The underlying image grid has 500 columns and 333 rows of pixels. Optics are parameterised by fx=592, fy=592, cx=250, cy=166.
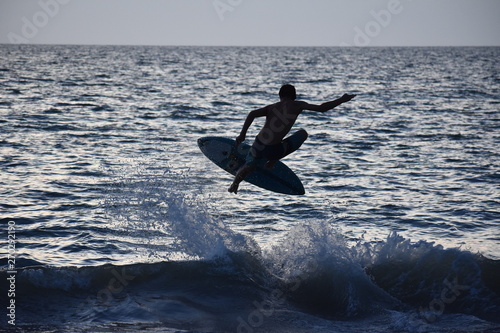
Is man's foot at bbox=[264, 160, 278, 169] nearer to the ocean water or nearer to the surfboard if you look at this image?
the surfboard

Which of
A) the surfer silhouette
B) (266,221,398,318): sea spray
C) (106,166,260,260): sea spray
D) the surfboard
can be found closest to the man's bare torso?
the surfer silhouette

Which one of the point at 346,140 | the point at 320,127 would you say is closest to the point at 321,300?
the point at 346,140

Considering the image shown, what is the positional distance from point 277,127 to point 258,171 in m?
2.32

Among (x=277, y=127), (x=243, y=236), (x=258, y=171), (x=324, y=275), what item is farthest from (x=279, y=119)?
(x=324, y=275)

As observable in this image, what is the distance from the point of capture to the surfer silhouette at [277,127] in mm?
9555

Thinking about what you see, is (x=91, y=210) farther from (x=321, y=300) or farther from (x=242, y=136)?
(x=321, y=300)

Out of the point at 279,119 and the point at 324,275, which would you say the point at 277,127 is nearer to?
the point at 279,119

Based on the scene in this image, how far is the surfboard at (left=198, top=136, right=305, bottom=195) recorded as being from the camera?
1214cm

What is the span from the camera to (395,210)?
14703mm

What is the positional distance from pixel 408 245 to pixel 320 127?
1848 centimetres

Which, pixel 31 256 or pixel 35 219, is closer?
pixel 31 256

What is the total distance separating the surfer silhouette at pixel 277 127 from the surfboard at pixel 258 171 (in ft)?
3.16

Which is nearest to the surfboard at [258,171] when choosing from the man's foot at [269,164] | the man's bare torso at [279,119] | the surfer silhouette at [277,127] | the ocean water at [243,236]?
the man's foot at [269,164]

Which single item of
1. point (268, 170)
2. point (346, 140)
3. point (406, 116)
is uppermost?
point (406, 116)
